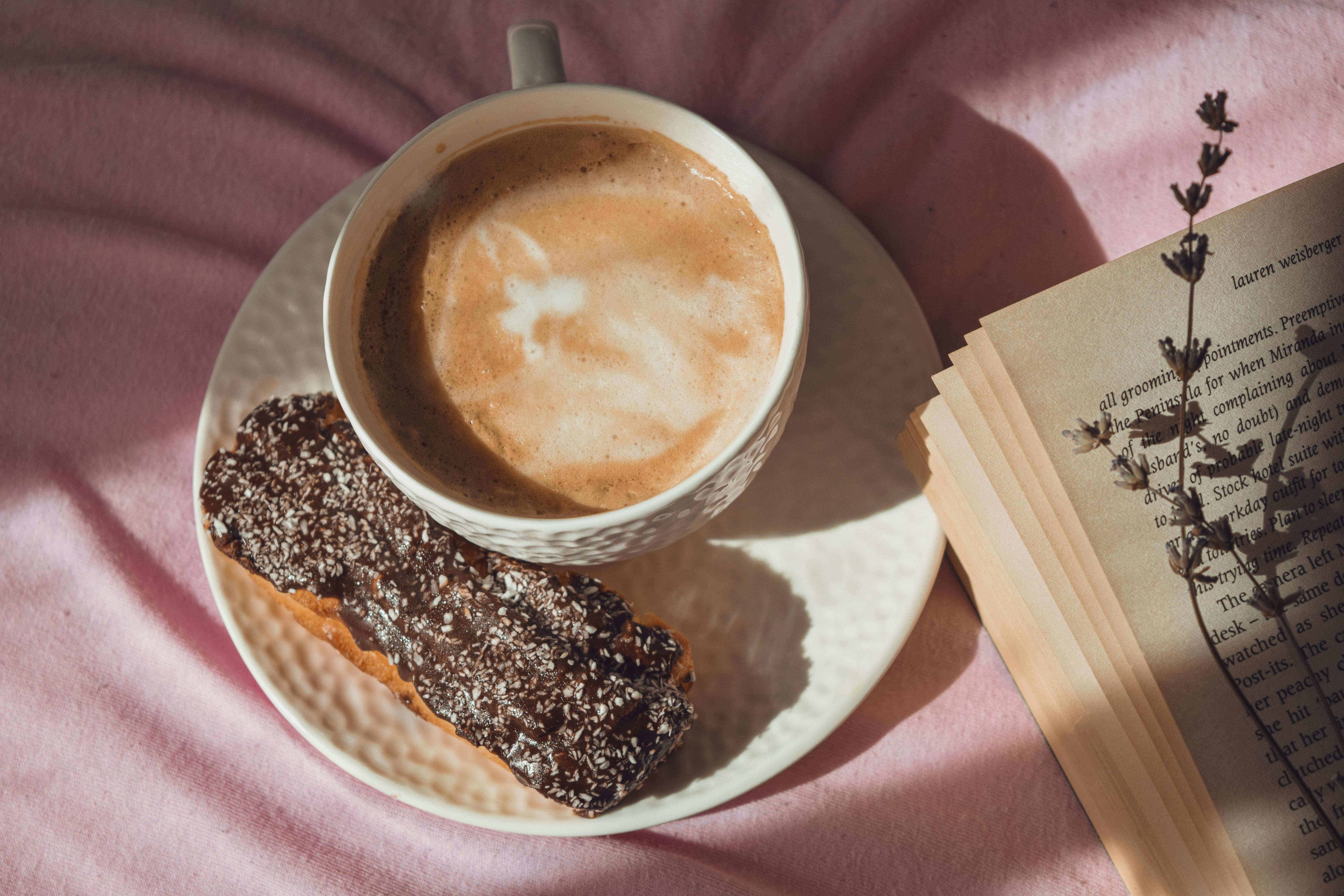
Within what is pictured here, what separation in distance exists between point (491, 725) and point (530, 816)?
0.10 metres

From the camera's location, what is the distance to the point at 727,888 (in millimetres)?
965

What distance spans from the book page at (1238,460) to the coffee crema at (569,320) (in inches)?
10.0

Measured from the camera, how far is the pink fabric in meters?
0.99

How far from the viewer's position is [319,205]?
45.2 inches

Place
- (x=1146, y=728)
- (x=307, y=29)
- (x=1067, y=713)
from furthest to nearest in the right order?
(x=307, y=29) → (x=1067, y=713) → (x=1146, y=728)

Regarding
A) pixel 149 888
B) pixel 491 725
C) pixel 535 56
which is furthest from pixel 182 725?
pixel 535 56

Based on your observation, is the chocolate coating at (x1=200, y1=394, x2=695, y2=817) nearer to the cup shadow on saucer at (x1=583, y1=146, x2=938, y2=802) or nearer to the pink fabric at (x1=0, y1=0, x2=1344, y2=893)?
the cup shadow on saucer at (x1=583, y1=146, x2=938, y2=802)

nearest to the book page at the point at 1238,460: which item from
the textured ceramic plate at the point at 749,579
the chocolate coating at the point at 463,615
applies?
the textured ceramic plate at the point at 749,579

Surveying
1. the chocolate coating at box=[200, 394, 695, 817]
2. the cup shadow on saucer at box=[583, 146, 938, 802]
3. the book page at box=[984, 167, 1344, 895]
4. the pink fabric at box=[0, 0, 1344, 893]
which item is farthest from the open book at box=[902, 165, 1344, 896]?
the chocolate coating at box=[200, 394, 695, 817]

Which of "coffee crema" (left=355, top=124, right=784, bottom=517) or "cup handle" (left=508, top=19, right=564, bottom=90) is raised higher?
"cup handle" (left=508, top=19, right=564, bottom=90)

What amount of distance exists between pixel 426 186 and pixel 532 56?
15cm

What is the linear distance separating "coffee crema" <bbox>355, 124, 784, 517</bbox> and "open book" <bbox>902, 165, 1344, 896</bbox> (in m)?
0.22

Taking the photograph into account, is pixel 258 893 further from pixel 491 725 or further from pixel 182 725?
pixel 491 725

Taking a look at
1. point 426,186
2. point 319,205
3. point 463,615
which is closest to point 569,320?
point 426,186
